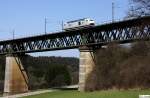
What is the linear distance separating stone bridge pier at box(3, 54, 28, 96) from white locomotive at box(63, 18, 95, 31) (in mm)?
20428

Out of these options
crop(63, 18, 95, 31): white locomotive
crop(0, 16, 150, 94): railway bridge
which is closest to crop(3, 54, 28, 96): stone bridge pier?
crop(0, 16, 150, 94): railway bridge

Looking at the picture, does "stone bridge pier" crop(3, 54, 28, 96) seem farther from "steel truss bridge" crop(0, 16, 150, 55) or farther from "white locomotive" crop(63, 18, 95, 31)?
"white locomotive" crop(63, 18, 95, 31)

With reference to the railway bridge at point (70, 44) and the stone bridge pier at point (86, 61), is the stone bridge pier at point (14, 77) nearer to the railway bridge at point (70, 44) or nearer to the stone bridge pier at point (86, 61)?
the railway bridge at point (70, 44)

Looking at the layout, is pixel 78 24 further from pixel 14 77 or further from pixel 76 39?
pixel 14 77

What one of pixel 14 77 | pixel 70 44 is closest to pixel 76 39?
pixel 70 44

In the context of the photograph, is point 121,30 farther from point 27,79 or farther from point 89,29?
point 27,79

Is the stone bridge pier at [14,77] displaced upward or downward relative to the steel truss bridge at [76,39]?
downward

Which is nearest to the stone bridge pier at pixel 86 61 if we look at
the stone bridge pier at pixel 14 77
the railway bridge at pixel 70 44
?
the railway bridge at pixel 70 44

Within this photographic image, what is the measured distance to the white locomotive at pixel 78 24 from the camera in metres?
79.4

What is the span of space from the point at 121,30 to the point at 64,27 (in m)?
15.1

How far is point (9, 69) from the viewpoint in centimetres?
9981

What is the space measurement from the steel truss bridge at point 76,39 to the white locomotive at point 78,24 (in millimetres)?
875

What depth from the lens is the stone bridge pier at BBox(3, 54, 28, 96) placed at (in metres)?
98.9

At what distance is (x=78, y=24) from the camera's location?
81.6 m
